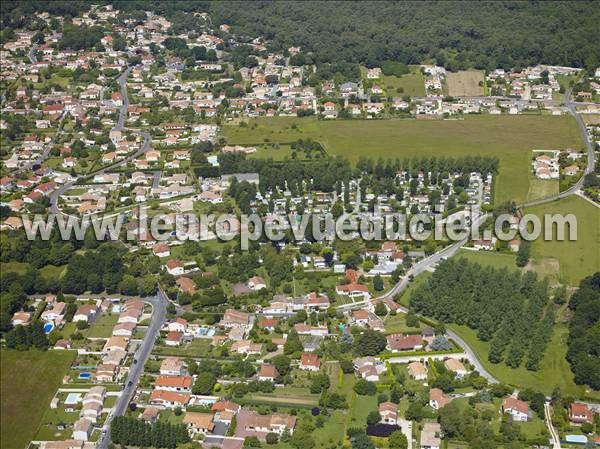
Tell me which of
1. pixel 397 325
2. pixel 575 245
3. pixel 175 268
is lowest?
pixel 397 325

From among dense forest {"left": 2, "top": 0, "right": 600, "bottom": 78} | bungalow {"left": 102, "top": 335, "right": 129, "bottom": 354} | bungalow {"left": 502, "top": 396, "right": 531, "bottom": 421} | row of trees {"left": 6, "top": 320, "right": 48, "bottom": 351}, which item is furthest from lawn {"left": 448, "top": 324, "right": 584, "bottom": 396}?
dense forest {"left": 2, "top": 0, "right": 600, "bottom": 78}

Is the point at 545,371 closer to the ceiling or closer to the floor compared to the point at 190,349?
closer to the ceiling

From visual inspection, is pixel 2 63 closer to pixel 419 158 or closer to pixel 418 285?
pixel 419 158

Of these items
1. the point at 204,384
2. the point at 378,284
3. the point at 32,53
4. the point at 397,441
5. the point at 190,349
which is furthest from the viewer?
the point at 32,53

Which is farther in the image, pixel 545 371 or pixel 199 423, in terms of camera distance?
pixel 545 371

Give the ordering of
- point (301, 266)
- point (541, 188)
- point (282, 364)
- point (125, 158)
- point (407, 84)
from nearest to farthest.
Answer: point (282, 364) < point (301, 266) < point (541, 188) < point (125, 158) < point (407, 84)

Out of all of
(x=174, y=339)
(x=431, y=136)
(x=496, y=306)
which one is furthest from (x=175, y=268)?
(x=431, y=136)

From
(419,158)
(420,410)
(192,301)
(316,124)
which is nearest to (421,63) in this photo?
(316,124)

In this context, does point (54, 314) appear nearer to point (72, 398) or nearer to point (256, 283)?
point (72, 398)
